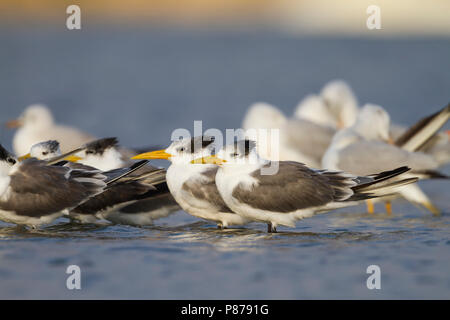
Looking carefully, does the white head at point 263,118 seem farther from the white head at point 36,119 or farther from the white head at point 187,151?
the white head at point 187,151

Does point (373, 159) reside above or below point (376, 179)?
above

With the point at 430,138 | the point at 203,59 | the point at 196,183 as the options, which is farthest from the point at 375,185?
the point at 203,59

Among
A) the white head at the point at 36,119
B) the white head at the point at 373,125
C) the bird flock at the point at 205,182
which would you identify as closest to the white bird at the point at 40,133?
the white head at the point at 36,119

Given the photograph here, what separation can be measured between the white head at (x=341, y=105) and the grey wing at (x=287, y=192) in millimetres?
6445

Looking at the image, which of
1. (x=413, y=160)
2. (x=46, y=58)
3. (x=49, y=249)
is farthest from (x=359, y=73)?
(x=49, y=249)

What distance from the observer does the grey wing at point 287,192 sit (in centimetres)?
684

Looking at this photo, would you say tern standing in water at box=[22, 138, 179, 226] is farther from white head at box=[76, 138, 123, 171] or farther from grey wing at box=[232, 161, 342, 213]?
grey wing at box=[232, 161, 342, 213]

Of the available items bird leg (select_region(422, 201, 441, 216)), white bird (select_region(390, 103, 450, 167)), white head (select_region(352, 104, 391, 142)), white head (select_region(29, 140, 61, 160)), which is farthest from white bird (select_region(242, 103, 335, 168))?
white head (select_region(29, 140, 61, 160))

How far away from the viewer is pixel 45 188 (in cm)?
701

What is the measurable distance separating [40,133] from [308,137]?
12.6 ft

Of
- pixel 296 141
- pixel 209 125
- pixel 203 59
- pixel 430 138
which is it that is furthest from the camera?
pixel 203 59

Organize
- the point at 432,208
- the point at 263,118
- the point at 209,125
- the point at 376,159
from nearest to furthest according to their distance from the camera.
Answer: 1. the point at 432,208
2. the point at 376,159
3. the point at 263,118
4. the point at 209,125

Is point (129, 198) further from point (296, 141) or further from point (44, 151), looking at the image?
point (296, 141)

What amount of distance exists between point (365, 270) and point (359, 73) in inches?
664
